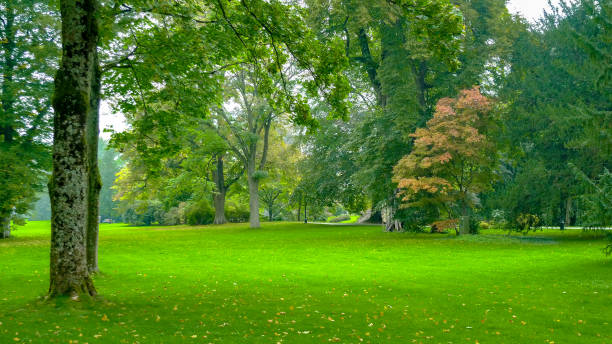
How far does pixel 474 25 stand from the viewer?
1122 inches

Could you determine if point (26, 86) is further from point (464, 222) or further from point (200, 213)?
point (200, 213)

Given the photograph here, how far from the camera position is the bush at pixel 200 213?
50341mm

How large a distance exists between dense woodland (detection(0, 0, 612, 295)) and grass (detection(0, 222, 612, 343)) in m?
1.43

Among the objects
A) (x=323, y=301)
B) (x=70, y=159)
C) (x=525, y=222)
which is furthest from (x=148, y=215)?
(x=70, y=159)

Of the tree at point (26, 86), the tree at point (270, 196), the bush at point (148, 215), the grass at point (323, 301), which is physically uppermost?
the tree at point (26, 86)

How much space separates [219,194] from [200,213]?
14.0 feet

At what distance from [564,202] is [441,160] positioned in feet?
26.1

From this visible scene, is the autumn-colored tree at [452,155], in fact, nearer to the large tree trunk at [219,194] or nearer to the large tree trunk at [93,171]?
the large tree trunk at [93,171]

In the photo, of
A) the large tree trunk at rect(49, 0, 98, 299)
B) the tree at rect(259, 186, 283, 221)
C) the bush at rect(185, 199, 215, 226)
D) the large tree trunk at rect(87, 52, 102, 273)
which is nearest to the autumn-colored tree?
the large tree trunk at rect(87, 52, 102, 273)

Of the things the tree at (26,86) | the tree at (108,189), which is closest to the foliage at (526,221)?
the tree at (26,86)

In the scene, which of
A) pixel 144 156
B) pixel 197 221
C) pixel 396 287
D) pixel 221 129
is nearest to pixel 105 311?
pixel 396 287

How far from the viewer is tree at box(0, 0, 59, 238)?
22750mm

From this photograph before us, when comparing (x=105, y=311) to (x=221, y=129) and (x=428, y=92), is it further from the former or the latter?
(x=221, y=129)

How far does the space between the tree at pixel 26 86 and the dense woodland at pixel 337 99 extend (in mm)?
102
